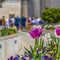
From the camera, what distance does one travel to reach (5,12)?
3266 centimetres

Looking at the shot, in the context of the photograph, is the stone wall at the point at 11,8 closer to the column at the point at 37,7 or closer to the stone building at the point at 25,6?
the stone building at the point at 25,6

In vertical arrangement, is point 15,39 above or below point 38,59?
below

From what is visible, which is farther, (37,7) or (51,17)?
(37,7)

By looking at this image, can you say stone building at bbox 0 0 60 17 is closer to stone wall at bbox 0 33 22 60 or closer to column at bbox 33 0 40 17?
column at bbox 33 0 40 17

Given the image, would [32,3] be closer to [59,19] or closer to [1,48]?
[59,19]

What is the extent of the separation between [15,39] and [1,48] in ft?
5.20

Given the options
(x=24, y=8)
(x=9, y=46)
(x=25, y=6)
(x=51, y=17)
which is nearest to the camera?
(x=9, y=46)

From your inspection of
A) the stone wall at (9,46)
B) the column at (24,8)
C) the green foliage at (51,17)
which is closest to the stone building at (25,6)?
→ the column at (24,8)

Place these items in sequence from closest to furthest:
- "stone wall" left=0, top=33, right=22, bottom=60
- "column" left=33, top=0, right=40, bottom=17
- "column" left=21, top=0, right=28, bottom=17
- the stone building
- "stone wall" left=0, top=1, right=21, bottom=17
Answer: "stone wall" left=0, top=33, right=22, bottom=60
"stone wall" left=0, top=1, right=21, bottom=17
the stone building
"column" left=21, top=0, right=28, bottom=17
"column" left=33, top=0, right=40, bottom=17

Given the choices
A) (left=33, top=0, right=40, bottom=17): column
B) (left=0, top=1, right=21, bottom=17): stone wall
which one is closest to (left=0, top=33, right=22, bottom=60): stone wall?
(left=0, top=1, right=21, bottom=17): stone wall

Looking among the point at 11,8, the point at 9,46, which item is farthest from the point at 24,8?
the point at 9,46

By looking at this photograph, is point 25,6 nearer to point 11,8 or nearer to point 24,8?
point 24,8

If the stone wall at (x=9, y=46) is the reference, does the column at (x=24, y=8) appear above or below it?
below

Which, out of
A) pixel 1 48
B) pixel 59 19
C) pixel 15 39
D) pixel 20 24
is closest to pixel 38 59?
pixel 1 48
